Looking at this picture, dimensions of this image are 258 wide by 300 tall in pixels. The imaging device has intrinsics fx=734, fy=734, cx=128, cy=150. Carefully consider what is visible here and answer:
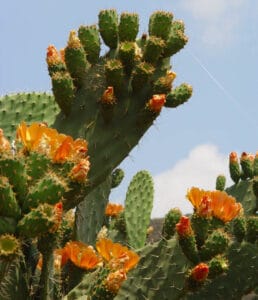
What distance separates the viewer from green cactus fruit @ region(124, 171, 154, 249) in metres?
4.29

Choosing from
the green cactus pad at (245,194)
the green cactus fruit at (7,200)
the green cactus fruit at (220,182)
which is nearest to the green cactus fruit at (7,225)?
the green cactus fruit at (7,200)

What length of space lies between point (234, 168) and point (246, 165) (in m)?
0.10

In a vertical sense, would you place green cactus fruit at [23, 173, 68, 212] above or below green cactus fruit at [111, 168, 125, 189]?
below

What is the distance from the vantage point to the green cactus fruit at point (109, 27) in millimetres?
3512

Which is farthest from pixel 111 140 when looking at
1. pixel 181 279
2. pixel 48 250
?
pixel 48 250

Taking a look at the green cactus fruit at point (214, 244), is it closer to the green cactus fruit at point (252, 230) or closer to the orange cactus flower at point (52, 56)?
the green cactus fruit at point (252, 230)

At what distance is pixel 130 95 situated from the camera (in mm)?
3445

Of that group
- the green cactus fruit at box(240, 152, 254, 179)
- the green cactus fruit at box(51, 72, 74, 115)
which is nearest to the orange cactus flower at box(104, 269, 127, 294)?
the green cactus fruit at box(51, 72, 74, 115)

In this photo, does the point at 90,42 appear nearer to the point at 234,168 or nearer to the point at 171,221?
the point at 171,221

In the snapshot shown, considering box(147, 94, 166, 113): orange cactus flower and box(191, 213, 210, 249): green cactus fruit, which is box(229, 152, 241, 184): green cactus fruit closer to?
box(147, 94, 166, 113): orange cactus flower

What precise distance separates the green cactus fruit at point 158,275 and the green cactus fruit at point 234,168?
184 centimetres

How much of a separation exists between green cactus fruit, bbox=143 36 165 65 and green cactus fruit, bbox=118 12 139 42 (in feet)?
0.28

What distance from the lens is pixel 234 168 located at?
4.97 meters

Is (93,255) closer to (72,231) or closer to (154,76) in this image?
(72,231)
